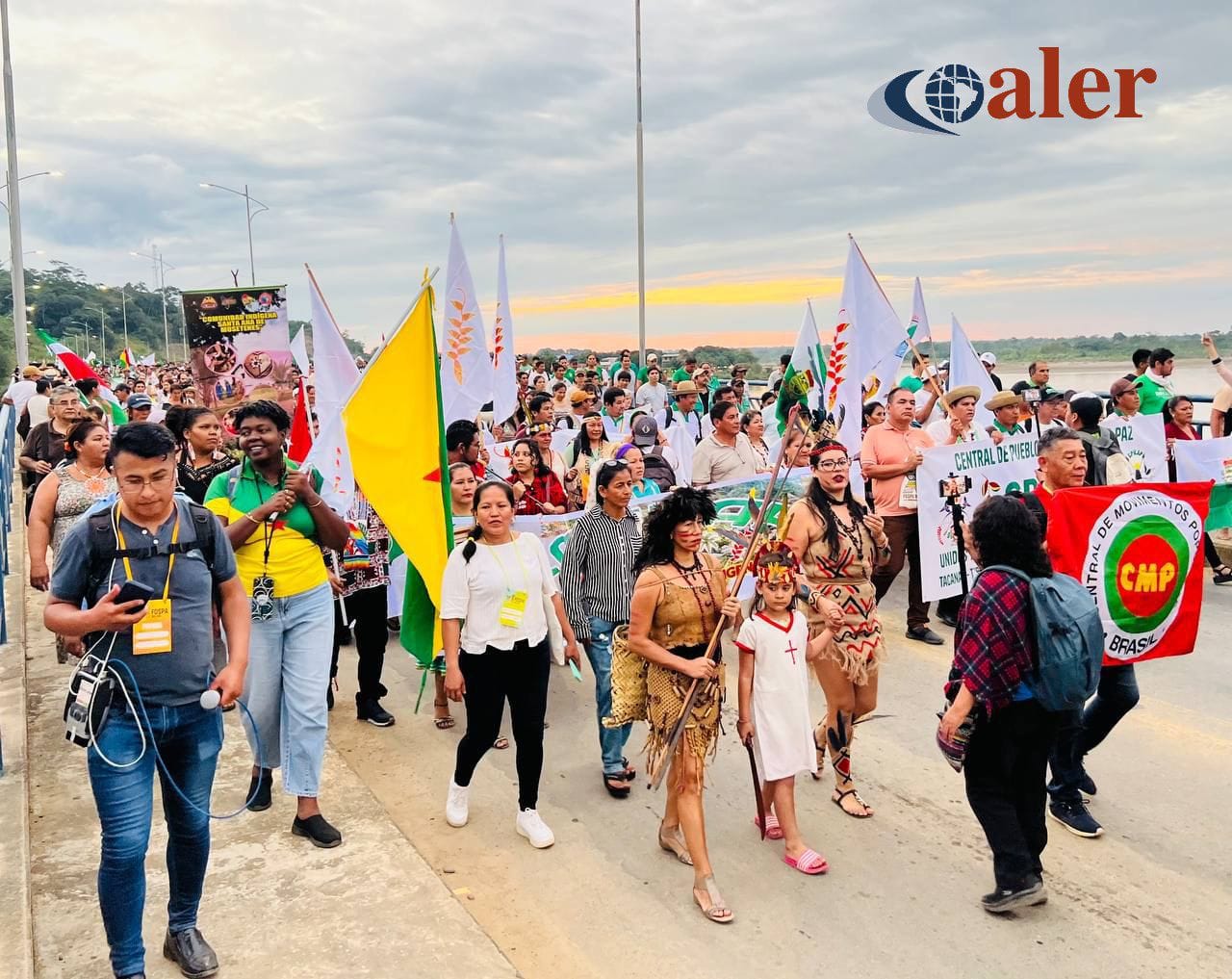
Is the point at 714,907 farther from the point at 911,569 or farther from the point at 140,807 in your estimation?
the point at 911,569

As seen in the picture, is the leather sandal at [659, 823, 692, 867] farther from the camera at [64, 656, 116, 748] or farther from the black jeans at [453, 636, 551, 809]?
the camera at [64, 656, 116, 748]

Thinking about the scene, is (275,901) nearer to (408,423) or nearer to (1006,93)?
(408,423)

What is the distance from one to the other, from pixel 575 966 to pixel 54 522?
4.28 meters

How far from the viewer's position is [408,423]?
208 inches

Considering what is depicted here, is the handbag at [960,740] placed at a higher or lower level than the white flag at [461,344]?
lower

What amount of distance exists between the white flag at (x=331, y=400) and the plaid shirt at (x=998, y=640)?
136 inches

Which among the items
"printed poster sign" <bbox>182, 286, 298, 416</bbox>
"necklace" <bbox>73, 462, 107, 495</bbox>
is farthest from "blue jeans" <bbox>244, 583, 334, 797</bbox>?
"printed poster sign" <bbox>182, 286, 298, 416</bbox>

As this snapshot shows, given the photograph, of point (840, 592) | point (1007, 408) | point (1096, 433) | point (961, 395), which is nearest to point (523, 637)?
point (840, 592)

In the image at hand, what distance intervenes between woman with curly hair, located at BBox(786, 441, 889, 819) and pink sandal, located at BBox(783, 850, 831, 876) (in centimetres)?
56

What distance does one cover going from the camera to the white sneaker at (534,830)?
4637 mm

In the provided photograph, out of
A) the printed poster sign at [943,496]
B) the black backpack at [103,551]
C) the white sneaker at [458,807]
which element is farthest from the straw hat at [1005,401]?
the black backpack at [103,551]

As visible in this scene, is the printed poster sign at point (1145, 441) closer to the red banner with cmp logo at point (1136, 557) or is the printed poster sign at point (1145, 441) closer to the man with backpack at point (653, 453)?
the man with backpack at point (653, 453)

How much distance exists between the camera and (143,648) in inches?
130

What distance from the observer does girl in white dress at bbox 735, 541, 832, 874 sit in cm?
439
